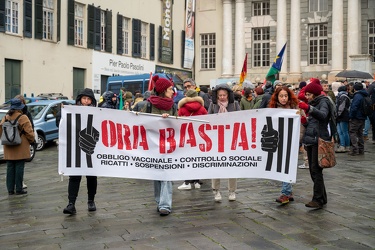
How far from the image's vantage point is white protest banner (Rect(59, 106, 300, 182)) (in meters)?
7.21

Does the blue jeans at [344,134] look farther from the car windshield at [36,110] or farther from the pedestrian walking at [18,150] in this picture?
the car windshield at [36,110]

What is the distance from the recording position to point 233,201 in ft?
25.9

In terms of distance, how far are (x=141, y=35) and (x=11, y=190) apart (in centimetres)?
2733

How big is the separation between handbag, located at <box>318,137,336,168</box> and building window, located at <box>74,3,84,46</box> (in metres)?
24.7

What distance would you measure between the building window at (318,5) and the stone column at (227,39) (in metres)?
6.18

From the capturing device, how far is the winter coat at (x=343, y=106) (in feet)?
46.1

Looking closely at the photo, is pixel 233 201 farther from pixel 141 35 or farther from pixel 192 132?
pixel 141 35

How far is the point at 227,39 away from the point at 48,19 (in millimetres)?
17390

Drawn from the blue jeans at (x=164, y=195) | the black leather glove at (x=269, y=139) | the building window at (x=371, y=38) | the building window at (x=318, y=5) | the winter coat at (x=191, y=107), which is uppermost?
the building window at (x=318, y=5)

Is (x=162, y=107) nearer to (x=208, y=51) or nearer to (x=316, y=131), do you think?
(x=316, y=131)

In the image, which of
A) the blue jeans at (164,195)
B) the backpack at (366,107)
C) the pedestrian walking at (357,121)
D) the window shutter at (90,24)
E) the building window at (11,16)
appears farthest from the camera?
the window shutter at (90,24)

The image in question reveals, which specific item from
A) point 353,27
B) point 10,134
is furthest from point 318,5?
point 10,134

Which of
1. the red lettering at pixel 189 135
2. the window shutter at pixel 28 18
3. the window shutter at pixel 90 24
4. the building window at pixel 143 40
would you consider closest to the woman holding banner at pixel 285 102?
the red lettering at pixel 189 135

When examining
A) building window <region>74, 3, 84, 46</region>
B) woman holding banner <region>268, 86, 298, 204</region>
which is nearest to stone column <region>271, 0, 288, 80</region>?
building window <region>74, 3, 84, 46</region>
